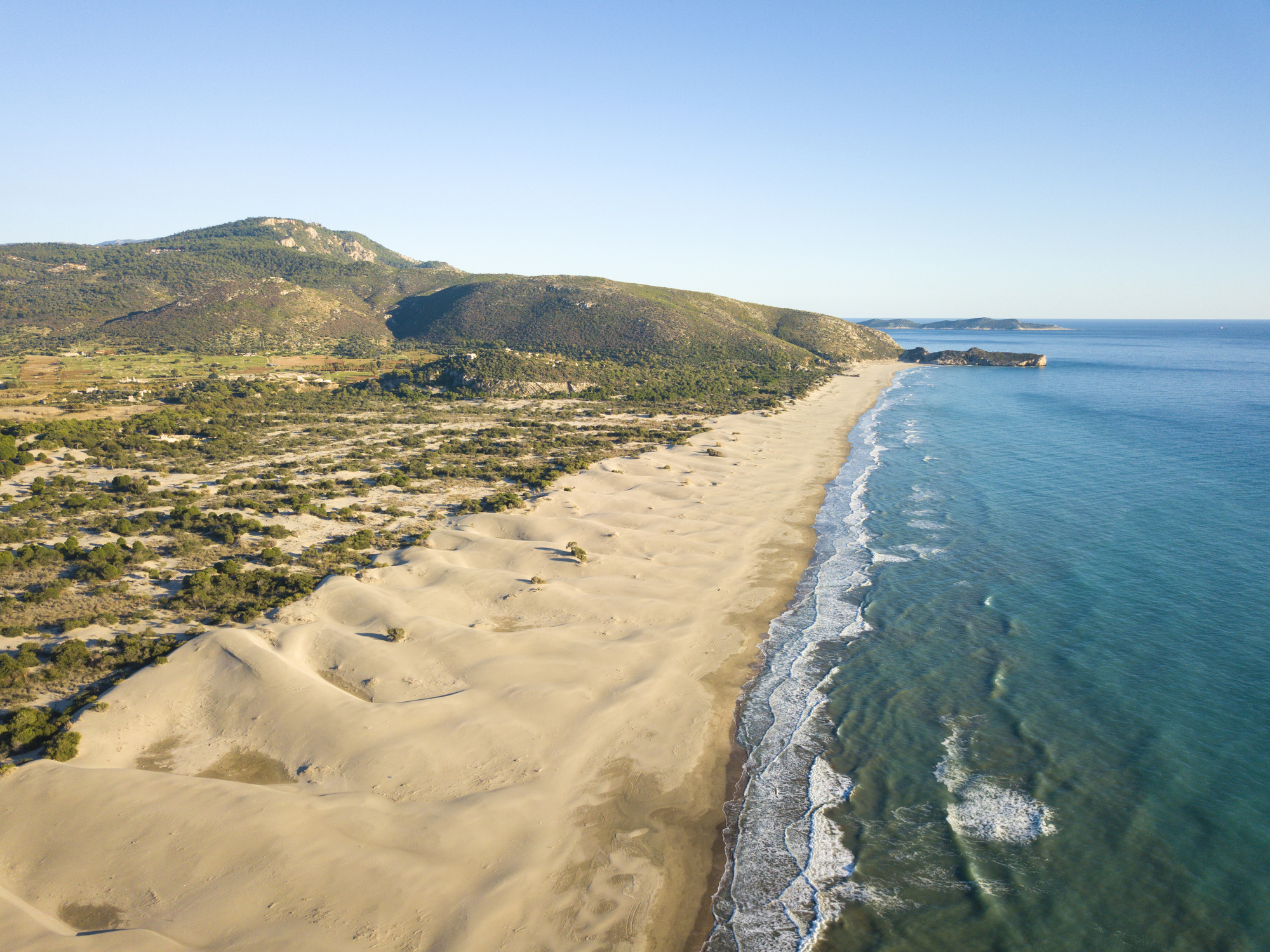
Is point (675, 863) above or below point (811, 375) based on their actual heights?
below

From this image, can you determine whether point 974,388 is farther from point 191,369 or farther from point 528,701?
point 191,369

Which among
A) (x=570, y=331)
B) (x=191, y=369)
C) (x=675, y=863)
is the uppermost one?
(x=570, y=331)

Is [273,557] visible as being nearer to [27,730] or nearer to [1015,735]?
[27,730]

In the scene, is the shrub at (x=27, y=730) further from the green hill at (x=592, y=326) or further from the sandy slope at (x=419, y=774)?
the green hill at (x=592, y=326)

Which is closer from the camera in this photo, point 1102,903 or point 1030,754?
point 1102,903

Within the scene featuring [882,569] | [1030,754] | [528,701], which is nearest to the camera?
[1030,754]

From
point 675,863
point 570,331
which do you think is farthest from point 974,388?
point 675,863

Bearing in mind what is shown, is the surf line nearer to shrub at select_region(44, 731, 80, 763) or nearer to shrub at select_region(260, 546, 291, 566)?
shrub at select_region(44, 731, 80, 763)
